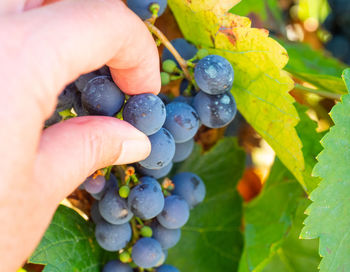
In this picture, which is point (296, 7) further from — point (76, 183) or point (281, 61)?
point (76, 183)

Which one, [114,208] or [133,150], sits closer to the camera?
[133,150]

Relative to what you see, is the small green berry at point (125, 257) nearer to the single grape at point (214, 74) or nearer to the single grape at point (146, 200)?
the single grape at point (146, 200)

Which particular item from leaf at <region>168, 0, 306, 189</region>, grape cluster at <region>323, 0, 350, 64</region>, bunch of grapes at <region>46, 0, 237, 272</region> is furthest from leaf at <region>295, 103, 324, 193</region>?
grape cluster at <region>323, 0, 350, 64</region>

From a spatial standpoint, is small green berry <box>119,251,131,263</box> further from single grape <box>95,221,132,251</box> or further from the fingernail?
the fingernail

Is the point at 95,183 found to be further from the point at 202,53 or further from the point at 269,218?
the point at 269,218

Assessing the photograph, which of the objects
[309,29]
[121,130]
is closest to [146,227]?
[121,130]

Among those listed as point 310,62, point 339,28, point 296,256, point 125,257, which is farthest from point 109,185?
point 339,28
